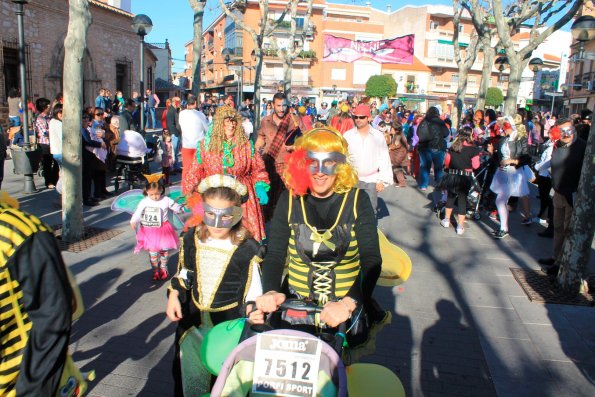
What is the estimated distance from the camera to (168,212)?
18.6ft

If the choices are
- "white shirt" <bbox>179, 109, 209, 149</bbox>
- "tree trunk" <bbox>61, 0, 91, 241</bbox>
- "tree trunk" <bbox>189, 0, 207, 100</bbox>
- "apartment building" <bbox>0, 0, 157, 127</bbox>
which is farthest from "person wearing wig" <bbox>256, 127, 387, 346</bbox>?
"tree trunk" <bbox>189, 0, 207, 100</bbox>

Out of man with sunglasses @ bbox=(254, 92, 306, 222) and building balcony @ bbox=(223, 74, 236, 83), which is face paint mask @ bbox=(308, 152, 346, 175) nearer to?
man with sunglasses @ bbox=(254, 92, 306, 222)

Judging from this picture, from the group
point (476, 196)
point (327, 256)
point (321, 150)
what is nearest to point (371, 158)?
point (476, 196)

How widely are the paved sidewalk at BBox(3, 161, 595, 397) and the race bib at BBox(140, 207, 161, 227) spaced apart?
679 mm

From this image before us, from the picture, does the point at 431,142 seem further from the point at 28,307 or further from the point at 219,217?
the point at 28,307

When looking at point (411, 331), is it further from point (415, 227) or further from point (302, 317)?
point (415, 227)

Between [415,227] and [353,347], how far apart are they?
6360 mm

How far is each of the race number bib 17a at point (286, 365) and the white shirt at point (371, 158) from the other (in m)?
5.07

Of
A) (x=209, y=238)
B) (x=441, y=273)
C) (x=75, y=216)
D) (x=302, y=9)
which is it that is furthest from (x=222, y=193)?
(x=302, y=9)

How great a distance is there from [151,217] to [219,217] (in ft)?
9.16

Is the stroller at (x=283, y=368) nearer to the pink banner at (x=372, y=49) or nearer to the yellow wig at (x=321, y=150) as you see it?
the yellow wig at (x=321, y=150)

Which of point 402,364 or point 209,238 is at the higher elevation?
point 209,238

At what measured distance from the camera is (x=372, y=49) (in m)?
31.7

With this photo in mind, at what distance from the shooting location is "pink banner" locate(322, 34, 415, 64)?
31.6 m
